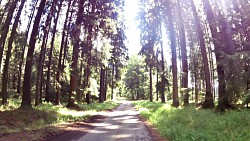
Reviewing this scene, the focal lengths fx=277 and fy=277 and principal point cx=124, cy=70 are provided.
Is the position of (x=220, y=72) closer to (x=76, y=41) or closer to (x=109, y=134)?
(x=109, y=134)

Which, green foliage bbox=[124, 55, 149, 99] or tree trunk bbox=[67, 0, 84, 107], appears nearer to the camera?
tree trunk bbox=[67, 0, 84, 107]

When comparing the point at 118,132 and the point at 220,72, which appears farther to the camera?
the point at 220,72

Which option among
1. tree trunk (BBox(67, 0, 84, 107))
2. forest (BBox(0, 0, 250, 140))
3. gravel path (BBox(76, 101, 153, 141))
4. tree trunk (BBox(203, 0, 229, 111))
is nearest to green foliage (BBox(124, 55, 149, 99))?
forest (BBox(0, 0, 250, 140))

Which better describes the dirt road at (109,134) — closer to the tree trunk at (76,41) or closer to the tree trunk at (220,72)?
the tree trunk at (220,72)

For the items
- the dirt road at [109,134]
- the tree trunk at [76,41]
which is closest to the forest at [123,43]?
the tree trunk at [76,41]

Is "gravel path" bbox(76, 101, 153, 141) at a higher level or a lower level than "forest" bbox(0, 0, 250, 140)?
lower

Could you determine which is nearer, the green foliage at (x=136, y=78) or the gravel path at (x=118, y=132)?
the gravel path at (x=118, y=132)

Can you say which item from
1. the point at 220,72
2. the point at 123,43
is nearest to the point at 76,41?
the point at 220,72

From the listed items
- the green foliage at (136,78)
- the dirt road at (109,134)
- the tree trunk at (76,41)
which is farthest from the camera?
the green foliage at (136,78)

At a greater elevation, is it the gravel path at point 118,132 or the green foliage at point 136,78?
the green foliage at point 136,78

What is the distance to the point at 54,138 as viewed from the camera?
1035cm

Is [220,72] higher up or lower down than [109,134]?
higher up

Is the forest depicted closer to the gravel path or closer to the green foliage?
the gravel path

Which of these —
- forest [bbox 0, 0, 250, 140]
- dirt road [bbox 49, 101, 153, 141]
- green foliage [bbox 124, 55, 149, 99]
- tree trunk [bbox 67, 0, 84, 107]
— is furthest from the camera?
green foliage [bbox 124, 55, 149, 99]
